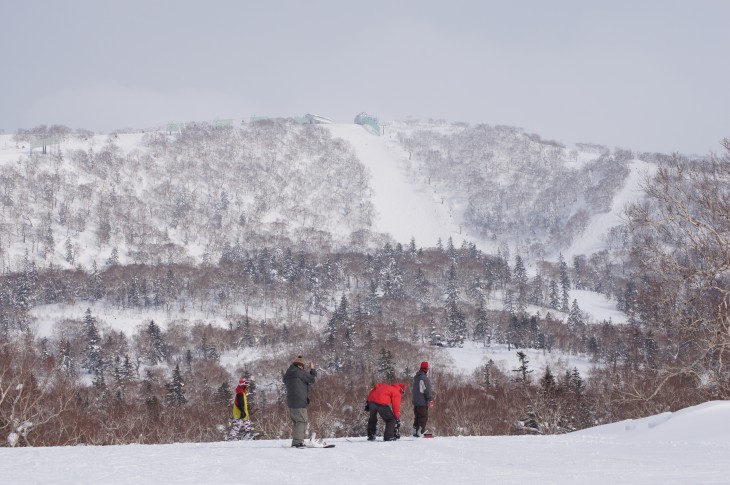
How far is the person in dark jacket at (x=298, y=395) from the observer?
12.6 meters

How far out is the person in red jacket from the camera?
14.0m

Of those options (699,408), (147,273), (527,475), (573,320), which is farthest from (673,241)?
(147,273)

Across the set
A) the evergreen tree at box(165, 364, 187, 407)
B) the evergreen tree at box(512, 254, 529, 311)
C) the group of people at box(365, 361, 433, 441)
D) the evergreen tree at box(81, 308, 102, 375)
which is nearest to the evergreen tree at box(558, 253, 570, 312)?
the evergreen tree at box(512, 254, 529, 311)

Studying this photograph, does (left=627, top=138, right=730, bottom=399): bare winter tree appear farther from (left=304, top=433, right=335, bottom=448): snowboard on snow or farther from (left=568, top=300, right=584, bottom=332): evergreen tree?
(left=568, top=300, right=584, bottom=332): evergreen tree

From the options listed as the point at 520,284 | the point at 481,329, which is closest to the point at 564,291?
the point at 520,284

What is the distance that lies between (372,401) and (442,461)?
4069 millimetres

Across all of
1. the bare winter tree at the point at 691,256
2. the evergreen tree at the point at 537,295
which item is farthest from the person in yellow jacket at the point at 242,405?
the evergreen tree at the point at 537,295

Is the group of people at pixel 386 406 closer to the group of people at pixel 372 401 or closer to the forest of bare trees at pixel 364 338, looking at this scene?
the group of people at pixel 372 401

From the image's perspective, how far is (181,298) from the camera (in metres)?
174

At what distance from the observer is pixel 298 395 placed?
42.1ft

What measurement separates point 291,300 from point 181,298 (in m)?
30.7

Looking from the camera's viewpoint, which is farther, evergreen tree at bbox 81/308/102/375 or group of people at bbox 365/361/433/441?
evergreen tree at bbox 81/308/102/375

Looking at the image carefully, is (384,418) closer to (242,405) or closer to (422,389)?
(422,389)

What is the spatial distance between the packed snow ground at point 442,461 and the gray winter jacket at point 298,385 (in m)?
1.03
